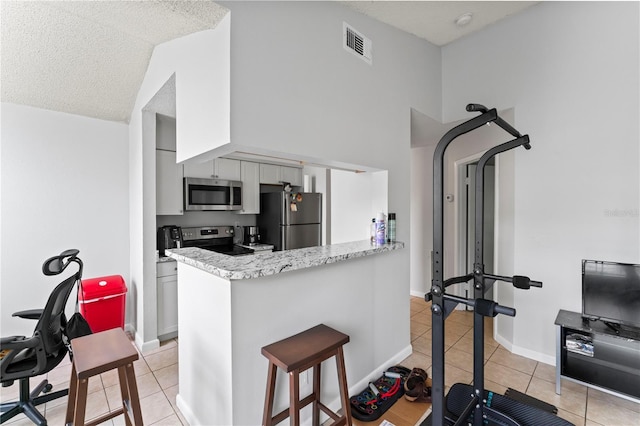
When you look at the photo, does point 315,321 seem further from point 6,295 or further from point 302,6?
point 6,295

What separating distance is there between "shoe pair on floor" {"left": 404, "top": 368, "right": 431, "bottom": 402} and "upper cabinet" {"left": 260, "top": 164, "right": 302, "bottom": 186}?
10.1ft

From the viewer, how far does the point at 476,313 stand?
155 cm

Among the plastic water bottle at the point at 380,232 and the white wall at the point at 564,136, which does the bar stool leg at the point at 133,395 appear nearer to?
the plastic water bottle at the point at 380,232

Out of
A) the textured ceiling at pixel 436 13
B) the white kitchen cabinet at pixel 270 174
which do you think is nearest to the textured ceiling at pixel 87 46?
the textured ceiling at pixel 436 13

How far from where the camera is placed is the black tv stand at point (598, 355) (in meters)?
1.94

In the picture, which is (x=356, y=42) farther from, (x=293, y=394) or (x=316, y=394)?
(x=316, y=394)

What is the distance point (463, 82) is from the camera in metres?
2.97

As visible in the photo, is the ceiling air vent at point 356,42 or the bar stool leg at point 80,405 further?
the ceiling air vent at point 356,42

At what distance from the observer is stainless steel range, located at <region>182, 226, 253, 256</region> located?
355 centimetres

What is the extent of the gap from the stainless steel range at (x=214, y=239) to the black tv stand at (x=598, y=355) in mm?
3250

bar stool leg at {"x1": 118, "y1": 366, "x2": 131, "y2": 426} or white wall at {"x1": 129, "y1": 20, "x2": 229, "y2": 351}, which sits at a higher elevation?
white wall at {"x1": 129, "y1": 20, "x2": 229, "y2": 351}

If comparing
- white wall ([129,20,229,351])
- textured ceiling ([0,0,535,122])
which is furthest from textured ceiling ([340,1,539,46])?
white wall ([129,20,229,351])

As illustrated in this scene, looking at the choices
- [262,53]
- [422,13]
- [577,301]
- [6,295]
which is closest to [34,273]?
[6,295]

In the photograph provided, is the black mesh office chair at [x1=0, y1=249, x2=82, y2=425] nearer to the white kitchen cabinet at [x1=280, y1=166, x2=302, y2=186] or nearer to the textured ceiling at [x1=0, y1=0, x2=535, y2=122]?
the textured ceiling at [x1=0, y1=0, x2=535, y2=122]
